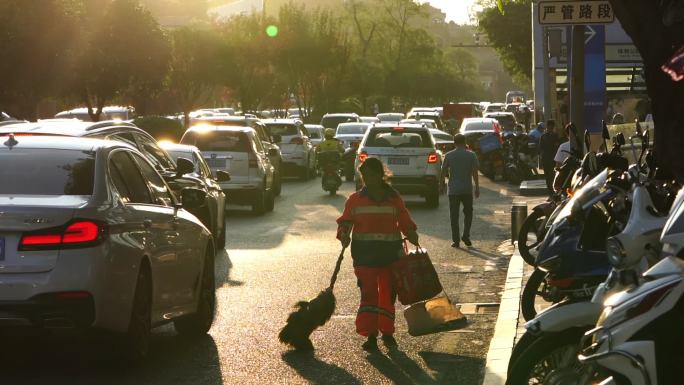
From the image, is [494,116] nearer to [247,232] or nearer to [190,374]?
[247,232]

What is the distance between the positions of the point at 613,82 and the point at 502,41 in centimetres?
3498

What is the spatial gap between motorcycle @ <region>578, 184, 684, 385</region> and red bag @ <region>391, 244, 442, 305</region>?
5.47 metres

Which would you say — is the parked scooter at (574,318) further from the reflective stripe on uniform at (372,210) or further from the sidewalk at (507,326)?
the reflective stripe on uniform at (372,210)

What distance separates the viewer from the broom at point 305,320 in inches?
433

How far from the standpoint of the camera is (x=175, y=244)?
1073 cm

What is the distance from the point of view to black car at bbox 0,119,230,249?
43.8ft

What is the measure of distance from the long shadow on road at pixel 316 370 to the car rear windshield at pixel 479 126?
3546cm

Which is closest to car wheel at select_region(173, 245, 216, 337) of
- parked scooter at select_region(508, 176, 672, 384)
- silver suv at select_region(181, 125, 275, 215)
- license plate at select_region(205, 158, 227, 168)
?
parked scooter at select_region(508, 176, 672, 384)

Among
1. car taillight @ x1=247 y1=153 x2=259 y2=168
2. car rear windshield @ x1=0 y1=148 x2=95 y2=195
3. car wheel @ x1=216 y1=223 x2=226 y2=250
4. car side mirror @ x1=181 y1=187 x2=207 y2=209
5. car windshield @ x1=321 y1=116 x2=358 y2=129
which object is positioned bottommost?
car windshield @ x1=321 y1=116 x2=358 y2=129

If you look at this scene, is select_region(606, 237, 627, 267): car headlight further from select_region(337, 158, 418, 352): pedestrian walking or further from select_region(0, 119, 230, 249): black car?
select_region(0, 119, 230, 249): black car

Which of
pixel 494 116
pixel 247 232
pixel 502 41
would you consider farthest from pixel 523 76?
pixel 247 232

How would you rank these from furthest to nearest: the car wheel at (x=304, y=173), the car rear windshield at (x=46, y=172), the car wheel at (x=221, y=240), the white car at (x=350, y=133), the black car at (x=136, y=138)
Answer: the white car at (x=350, y=133) → the car wheel at (x=304, y=173) → the car wheel at (x=221, y=240) → the black car at (x=136, y=138) → the car rear windshield at (x=46, y=172)

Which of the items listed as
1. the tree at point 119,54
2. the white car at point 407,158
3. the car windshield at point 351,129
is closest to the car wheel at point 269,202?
the white car at point 407,158

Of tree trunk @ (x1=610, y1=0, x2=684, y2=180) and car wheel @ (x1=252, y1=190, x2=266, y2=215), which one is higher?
tree trunk @ (x1=610, y1=0, x2=684, y2=180)
